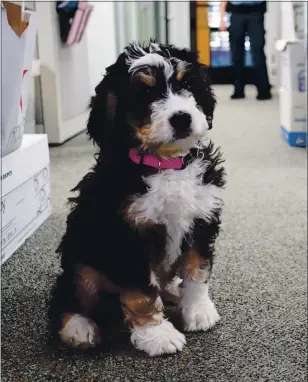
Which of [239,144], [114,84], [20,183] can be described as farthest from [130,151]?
[239,144]

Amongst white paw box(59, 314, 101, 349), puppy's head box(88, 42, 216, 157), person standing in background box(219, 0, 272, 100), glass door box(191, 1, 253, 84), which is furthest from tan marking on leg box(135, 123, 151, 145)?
glass door box(191, 1, 253, 84)

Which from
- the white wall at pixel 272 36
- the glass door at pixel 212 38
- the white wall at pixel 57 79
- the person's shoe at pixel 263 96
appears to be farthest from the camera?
the glass door at pixel 212 38

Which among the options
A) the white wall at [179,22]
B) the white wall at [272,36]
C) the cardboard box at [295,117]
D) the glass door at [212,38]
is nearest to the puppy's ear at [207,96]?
the cardboard box at [295,117]

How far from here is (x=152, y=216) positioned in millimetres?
947

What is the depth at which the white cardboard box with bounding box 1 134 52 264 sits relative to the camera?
4.68 ft

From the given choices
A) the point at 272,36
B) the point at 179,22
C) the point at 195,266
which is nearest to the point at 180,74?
the point at 195,266

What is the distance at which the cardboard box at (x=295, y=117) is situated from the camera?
8.85 ft

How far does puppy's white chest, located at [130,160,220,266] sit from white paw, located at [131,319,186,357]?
0.41 feet

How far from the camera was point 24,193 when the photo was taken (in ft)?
5.13

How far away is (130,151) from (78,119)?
2.28 m

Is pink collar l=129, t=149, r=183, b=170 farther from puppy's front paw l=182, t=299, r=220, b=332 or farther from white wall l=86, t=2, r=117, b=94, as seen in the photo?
white wall l=86, t=2, r=117, b=94

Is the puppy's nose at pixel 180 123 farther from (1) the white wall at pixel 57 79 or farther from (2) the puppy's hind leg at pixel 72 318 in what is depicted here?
(1) the white wall at pixel 57 79

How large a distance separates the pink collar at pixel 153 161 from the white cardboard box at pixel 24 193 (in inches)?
21.4

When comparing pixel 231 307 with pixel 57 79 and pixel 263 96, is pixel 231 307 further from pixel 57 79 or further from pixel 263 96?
pixel 263 96
